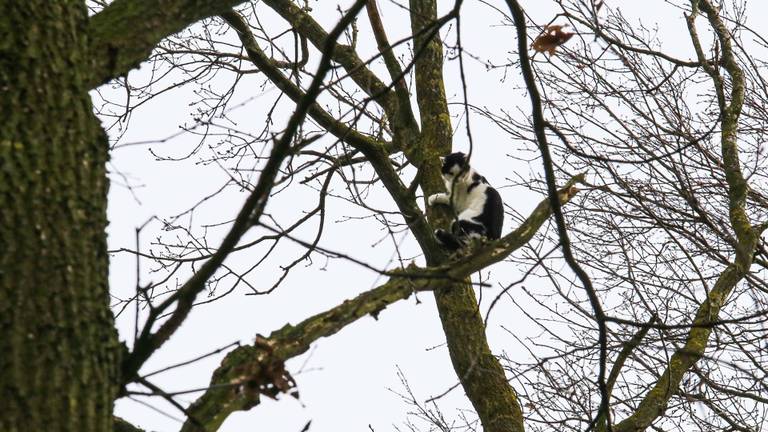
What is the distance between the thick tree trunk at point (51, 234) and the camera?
1.94 meters

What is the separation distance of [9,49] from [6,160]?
12.5 inches

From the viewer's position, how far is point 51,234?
2.05 m

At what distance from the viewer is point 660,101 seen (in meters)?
6.27

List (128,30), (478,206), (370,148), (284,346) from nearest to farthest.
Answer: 1. (128,30)
2. (284,346)
3. (370,148)
4. (478,206)

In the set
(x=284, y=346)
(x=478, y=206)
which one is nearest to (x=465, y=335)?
(x=478, y=206)

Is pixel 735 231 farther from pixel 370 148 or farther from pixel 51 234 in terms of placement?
pixel 51 234

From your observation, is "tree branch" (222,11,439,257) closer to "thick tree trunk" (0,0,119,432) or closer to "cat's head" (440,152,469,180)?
"cat's head" (440,152,469,180)

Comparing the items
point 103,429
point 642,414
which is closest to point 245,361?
point 103,429

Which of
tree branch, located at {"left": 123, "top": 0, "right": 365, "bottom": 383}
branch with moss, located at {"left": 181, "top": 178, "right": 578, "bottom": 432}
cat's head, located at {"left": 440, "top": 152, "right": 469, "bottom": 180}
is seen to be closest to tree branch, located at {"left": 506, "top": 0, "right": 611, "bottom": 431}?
branch with moss, located at {"left": 181, "top": 178, "right": 578, "bottom": 432}

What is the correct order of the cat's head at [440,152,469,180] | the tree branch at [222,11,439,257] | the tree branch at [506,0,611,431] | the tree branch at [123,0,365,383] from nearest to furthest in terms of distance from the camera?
the tree branch at [123,0,365,383] → the tree branch at [506,0,611,431] → the tree branch at [222,11,439,257] → the cat's head at [440,152,469,180]

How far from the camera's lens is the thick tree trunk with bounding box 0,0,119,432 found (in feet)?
6.37

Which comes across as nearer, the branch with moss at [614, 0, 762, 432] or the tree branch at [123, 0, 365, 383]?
the tree branch at [123, 0, 365, 383]

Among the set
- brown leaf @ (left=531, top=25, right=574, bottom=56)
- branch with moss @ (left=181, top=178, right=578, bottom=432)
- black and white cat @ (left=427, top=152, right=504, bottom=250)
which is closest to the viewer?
branch with moss @ (left=181, top=178, right=578, bottom=432)

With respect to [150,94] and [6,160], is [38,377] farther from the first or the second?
[150,94]
